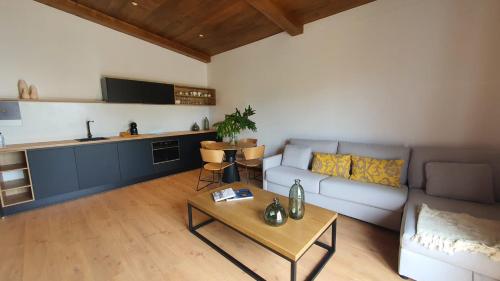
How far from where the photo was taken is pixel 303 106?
3414 mm

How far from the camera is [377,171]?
2.34m

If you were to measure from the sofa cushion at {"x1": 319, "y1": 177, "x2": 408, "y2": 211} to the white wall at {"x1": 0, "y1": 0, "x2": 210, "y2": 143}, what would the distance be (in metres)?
3.53

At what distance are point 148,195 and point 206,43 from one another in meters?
3.07

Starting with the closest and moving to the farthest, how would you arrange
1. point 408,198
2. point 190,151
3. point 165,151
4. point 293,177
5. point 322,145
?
point 408,198
point 293,177
point 322,145
point 165,151
point 190,151

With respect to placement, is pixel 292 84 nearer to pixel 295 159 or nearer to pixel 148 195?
pixel 295 159

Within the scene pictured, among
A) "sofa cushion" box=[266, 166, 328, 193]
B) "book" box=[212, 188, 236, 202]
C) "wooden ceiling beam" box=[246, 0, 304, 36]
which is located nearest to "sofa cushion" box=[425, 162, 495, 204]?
"sofa cushion" box=[266, 166, 328, 193]

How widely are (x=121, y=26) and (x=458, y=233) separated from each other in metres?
4.91

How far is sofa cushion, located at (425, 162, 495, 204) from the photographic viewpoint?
183 cm

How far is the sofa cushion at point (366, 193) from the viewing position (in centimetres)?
200

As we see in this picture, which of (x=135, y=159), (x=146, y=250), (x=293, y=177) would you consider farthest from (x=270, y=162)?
(x=135, y=159)

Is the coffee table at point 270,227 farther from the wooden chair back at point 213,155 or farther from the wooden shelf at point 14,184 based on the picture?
the wooden shelf at point 14,184

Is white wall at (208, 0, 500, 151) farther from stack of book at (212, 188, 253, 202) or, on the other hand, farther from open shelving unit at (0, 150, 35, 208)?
open shelving unit at (0, 150, 35, 208)

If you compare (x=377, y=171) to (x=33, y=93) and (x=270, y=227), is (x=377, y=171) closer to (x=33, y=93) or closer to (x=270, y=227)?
(x=270, y=227)

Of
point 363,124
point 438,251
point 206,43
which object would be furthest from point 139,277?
point 206,43
